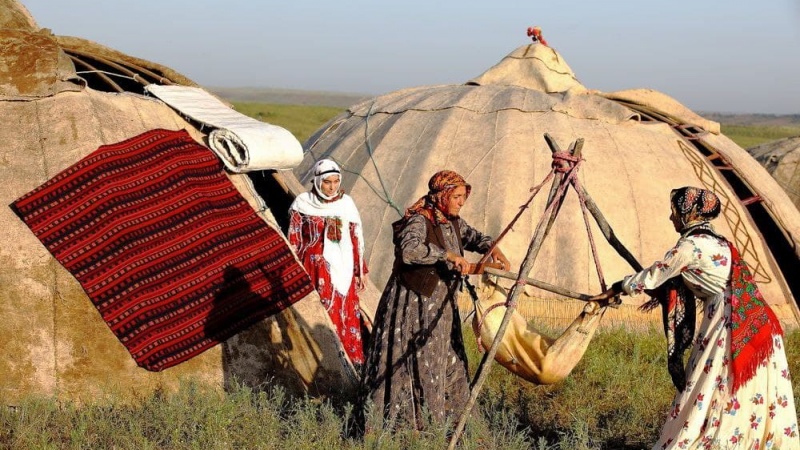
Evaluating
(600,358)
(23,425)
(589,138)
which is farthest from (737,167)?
(23,425)

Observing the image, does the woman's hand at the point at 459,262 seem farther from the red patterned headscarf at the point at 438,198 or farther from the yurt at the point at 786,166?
the yurt at the point at 786,166

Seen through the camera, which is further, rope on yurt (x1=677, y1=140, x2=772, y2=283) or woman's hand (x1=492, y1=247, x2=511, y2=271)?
rope on yurt (x1=677, y1=140, x2=772, y2=283)

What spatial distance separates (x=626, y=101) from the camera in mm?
9992

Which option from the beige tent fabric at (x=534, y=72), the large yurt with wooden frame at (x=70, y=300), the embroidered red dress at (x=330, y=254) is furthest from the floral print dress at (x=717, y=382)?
the beige tent fabric at (x=534, y=72)

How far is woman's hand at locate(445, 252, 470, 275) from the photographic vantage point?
15.5ft

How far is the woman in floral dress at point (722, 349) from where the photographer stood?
15.5 ft

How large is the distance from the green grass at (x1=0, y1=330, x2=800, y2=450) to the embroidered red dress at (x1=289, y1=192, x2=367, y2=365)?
707 mm

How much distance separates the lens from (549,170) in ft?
29.8

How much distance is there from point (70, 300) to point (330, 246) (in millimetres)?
1609

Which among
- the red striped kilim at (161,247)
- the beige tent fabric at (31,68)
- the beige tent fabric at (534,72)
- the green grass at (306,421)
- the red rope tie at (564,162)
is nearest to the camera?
the red rope tie at (564,162)

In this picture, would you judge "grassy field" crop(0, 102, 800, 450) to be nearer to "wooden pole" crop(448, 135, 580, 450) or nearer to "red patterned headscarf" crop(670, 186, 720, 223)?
"wooden pole" crop(448, 135, 580, 450)

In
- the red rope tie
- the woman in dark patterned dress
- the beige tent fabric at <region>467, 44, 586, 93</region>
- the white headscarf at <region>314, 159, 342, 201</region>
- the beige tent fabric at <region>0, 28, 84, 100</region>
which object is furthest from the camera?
the beige tent fabric at <region>467, 44, 586, 93</region>

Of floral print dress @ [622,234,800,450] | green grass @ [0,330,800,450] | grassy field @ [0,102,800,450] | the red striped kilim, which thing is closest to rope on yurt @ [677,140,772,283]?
grassy field @ [0,102,800,450]

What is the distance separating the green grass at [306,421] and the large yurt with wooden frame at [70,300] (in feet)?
0.42
